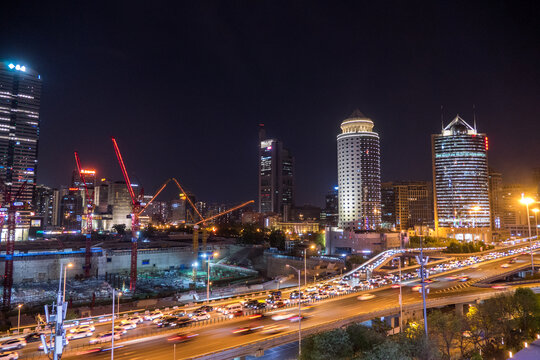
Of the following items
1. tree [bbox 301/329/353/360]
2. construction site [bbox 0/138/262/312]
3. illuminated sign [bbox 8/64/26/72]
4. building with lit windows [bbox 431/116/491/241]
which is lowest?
construction site [bbox 0/138/262/312]

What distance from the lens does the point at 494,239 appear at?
134000mm

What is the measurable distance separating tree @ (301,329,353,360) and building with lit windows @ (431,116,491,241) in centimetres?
12395

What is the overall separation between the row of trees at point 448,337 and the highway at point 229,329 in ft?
16.2

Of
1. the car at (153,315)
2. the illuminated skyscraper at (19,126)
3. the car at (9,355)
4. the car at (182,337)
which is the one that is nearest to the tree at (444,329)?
the car at (182,337)

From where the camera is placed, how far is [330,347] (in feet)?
76.8

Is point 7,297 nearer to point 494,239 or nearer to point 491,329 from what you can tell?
point 491,329

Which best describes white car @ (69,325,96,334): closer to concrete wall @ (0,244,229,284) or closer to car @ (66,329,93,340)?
car @ (66,329,93,340)

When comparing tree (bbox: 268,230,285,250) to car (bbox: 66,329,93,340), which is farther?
tree (bbox: 268,230,285,250)

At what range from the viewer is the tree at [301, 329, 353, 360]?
23.2 meters

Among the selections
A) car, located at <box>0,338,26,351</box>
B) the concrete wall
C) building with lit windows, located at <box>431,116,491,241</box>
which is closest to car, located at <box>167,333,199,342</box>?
car, located at <box>0,338,26,351</box>

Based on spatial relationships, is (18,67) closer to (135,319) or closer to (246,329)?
(135,319)

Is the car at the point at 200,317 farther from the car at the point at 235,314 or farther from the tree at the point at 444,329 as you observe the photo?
the tree at the point at 444,329

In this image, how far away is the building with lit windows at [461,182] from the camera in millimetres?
134625

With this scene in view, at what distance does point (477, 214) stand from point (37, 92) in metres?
194
